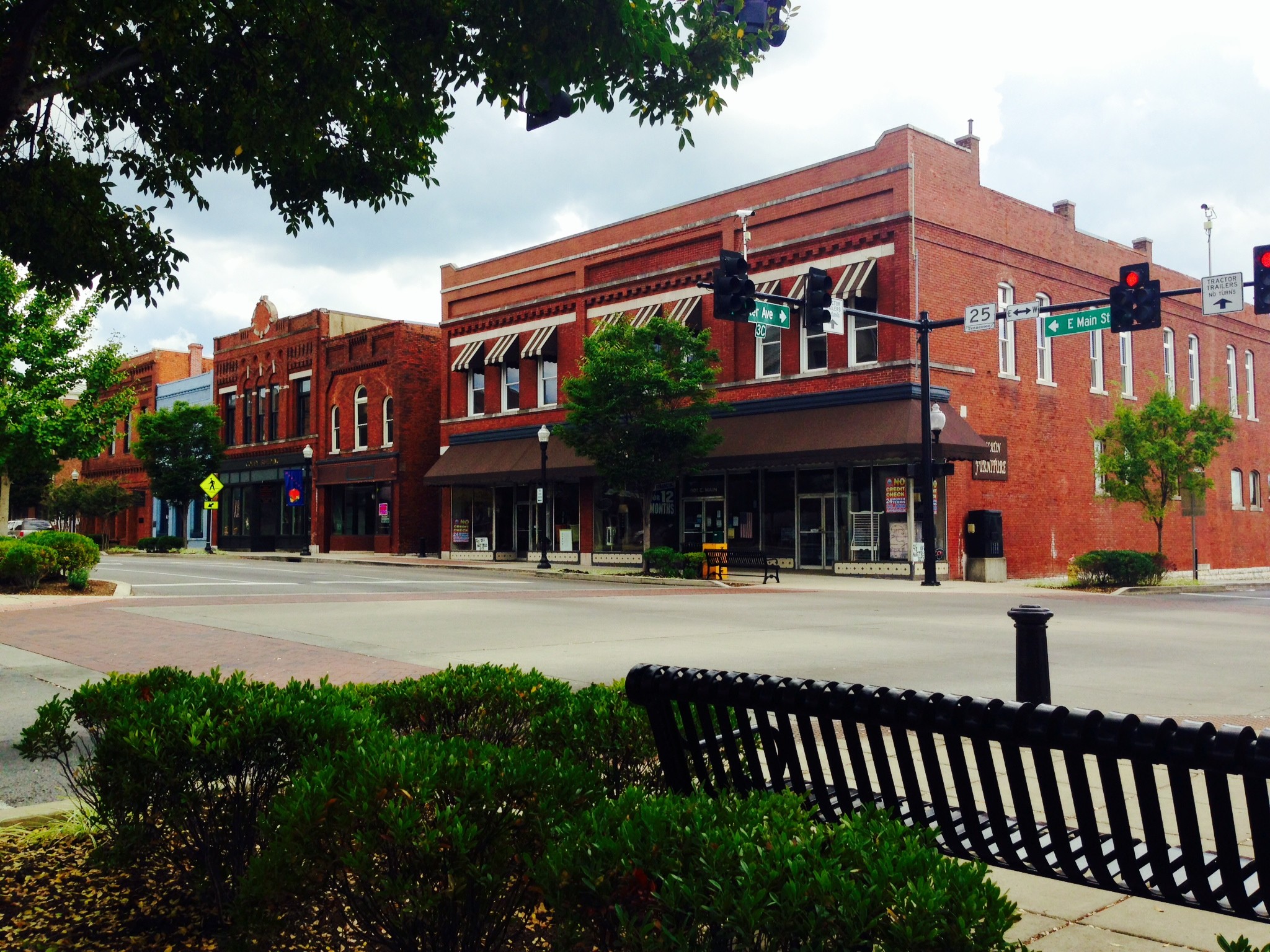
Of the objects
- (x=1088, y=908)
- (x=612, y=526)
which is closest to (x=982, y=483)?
(x=612, y=526)

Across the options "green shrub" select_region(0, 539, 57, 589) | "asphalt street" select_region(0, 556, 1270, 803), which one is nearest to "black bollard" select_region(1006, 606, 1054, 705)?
"asphalt street" select_region(0, 556, 1270, 803)

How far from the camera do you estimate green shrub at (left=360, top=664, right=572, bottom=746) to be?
15.1 feet

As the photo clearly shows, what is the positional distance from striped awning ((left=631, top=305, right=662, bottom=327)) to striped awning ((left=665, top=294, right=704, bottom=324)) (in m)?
1.30

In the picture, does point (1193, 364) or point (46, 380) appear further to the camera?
point (1193, 364)

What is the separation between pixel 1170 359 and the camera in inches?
1501

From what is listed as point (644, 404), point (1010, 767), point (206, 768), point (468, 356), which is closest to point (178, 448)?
point (468, 356)

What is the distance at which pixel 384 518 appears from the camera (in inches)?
1839

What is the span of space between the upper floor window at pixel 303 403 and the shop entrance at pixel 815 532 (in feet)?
95.2

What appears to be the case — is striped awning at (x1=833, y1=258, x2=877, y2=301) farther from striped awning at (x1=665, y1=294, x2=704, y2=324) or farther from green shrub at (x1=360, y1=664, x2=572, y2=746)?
green shrub at (x1=360, y1=664, x2=572, y2=746)

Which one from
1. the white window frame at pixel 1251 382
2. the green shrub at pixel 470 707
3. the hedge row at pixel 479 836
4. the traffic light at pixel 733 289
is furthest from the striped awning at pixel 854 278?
the hedge row at pixel 479 836

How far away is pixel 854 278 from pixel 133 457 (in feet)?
165

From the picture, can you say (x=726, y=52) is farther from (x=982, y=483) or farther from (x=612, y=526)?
(x=612, y=526)

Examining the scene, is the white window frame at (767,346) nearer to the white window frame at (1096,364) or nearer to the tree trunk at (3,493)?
the white window frame at (1096,364)

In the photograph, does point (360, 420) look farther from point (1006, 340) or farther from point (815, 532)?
point (1006, 340)
